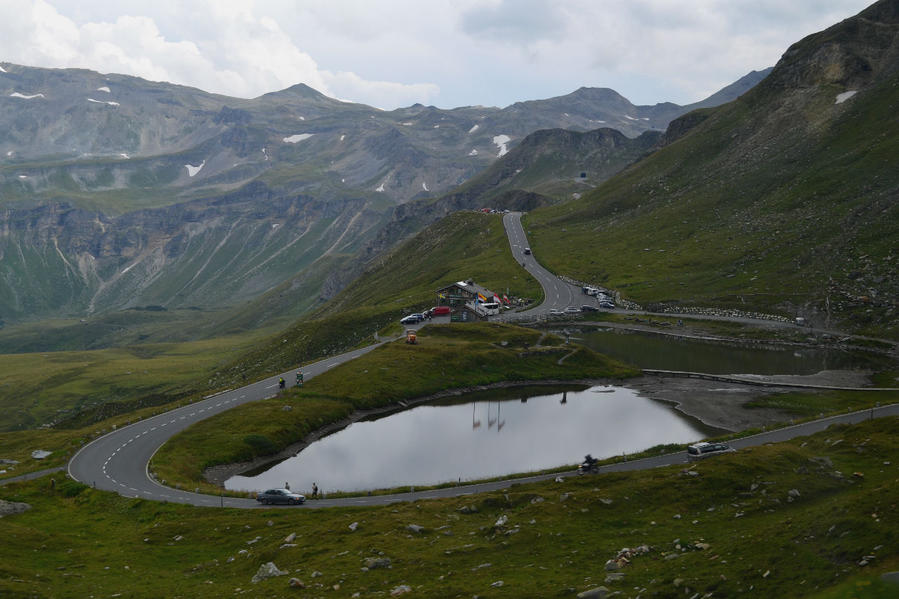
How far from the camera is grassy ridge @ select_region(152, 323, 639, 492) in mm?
77250

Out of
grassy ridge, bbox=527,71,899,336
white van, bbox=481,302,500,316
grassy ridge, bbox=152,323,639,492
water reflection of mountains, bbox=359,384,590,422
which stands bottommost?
water reflection of mountains, bbox=359,384,590,422

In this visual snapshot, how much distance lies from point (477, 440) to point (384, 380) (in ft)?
87.8


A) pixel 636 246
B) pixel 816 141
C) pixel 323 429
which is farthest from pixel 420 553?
pixel 816 141

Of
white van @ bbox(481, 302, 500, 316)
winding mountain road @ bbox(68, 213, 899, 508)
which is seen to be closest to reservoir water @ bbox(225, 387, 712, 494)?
winding mountain road @ bbox(68, 213, 899, 508)

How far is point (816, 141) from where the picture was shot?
633 ft

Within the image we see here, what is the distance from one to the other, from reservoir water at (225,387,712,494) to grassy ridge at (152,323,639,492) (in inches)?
168

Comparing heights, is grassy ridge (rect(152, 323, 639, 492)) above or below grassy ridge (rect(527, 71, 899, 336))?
below

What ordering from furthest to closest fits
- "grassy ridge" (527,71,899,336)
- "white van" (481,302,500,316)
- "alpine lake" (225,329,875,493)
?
"white van" (481,302,500,316)
"grassy ridge" (527,71,899,336)
"alpine lake" (225,329,875,493)

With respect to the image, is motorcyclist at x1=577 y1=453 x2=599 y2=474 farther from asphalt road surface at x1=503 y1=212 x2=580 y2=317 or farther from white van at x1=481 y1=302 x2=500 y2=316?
asphalt road surface at x1=503 y1=212 x2=580 y2=317

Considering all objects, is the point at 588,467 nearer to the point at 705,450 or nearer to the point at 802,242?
the point at 705,450

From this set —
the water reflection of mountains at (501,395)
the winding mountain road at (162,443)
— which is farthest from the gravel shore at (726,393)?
the winding mountain road at (162,443)

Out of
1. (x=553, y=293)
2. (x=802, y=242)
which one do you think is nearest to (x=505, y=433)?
(x=553, y=293)

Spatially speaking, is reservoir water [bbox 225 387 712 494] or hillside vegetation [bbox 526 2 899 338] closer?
reservoir water [bbox 225 387 712 494]

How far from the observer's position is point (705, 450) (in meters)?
61.2
